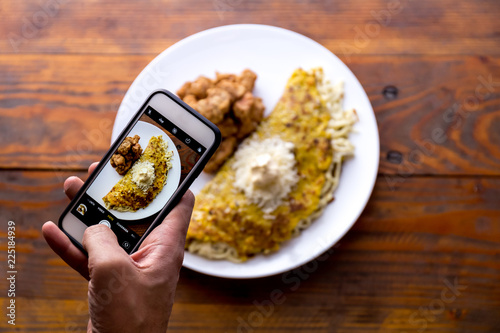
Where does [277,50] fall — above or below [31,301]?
above

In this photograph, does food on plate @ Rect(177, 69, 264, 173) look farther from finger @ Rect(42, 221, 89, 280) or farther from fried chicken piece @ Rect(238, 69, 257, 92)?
finger @ Rect(42, 221, 89, 280)

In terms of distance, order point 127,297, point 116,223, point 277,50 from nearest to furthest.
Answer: point 127,297 → point 116,223 → point 277,50

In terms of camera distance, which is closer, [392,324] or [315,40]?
A: [392,324]

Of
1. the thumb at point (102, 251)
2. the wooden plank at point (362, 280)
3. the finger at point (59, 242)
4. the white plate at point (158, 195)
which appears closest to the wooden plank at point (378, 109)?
the wooden plank at point (362, 280)

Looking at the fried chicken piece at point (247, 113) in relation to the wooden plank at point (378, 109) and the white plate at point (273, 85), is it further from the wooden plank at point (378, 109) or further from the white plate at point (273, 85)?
the wooden plank at point (378, 109)

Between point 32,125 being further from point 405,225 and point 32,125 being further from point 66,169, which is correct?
point 405,225

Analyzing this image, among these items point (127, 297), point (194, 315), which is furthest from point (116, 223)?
point (194, 315)
